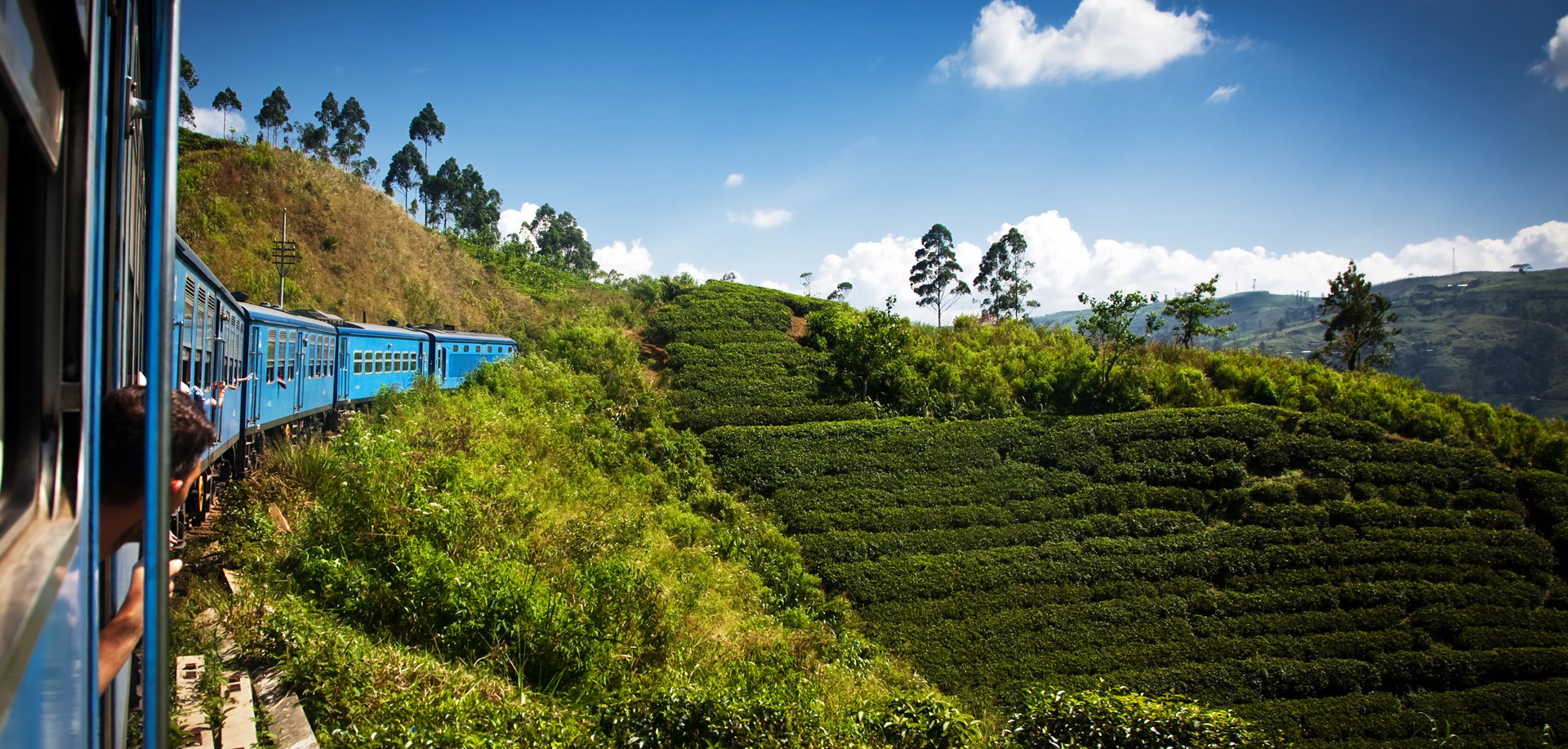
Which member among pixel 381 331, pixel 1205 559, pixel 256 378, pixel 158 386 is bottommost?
pixel 1205 559

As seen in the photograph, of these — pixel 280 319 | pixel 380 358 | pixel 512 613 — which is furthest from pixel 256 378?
pixel 380 358

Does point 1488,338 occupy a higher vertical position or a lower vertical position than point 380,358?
higher

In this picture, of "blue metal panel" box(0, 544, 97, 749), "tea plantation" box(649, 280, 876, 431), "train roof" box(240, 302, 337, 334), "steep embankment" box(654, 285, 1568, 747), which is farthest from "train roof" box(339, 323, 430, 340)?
"blue metal panel" box(0, 544, 97, 749)

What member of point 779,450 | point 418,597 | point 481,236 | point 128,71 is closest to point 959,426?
point 779,450

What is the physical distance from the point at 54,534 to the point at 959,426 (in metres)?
19.9

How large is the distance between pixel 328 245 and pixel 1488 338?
143747 mm

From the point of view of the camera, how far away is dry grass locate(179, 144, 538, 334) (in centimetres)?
2627

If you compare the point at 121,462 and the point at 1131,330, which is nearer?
the point at 121,462

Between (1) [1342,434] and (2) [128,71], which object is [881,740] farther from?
(1) [1342,434]

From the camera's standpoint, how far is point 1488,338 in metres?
106

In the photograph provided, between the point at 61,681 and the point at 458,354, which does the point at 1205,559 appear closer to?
the point at 61,681

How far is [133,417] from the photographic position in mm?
1640

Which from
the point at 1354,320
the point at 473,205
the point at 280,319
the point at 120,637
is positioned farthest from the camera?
the point at 473,205

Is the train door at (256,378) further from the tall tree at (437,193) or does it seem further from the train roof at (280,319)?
the tall tree at (437,193)
